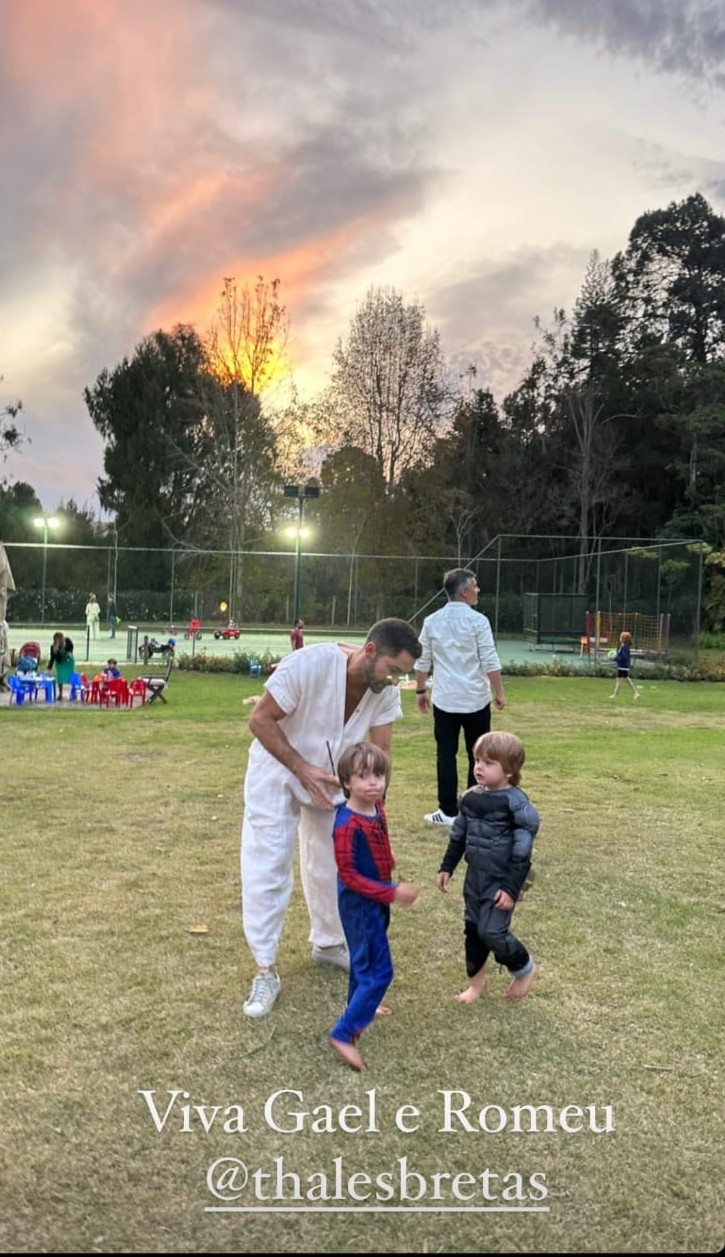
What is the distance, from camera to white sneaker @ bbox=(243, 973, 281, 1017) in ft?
10.3

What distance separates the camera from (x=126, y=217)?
50.1ft

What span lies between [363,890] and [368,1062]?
0.59 meters

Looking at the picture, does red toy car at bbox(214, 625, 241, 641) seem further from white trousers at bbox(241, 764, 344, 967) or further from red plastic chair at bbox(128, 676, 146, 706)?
white trousers at bbox(241, 764, 344, 967)

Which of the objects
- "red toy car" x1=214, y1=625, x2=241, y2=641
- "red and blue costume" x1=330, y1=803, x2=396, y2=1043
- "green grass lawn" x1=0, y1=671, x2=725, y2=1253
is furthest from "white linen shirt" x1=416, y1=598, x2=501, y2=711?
"red toy car" x1=214, y1=625, x2=241, y2=641

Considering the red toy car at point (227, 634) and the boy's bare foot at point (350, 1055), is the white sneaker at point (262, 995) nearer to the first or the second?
the boy's bare foot at point (350, 1055)

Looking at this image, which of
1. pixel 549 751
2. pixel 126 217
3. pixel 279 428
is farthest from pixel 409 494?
pixel 549 751

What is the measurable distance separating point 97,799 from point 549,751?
474 cm

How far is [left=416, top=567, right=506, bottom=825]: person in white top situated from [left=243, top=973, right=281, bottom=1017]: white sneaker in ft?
8.54

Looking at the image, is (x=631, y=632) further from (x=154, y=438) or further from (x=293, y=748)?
(x=154, y=438)

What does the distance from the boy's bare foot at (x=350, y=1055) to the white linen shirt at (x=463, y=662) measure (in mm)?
3041

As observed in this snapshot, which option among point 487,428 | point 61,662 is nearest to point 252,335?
point 487,428

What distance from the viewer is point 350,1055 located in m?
2.82

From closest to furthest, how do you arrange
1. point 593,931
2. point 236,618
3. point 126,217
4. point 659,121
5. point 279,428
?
point 593,931, point 659,121, point 126,217, point 236,618, point 279,428

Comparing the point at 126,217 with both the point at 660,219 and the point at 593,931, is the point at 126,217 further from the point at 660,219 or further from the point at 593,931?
the point at 660,219
